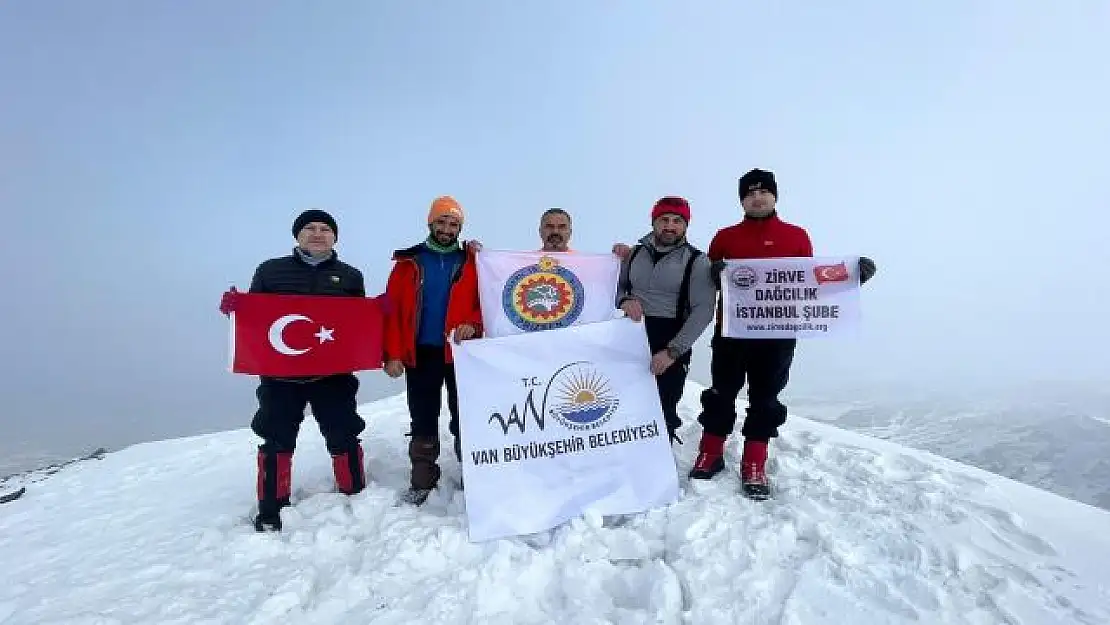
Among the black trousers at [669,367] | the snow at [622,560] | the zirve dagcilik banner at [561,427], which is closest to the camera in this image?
the snow at [622,560]

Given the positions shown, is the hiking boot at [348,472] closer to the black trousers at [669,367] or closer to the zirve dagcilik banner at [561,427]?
the zirve dagcilik banner at [561,427]

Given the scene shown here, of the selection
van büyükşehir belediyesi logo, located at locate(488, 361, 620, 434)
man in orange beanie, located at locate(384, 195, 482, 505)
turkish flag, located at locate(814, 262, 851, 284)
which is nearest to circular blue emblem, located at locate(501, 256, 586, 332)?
man in orange beanie, located at locate(384, 195, 482, 505)

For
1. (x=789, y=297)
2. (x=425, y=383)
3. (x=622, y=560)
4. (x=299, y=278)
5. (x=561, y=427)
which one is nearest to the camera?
(x=622, y=560)

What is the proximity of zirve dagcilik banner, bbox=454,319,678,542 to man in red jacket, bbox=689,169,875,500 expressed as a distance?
815mm

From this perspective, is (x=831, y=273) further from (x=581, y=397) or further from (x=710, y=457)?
(x=581, y=397)

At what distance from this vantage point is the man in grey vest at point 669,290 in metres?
4.52

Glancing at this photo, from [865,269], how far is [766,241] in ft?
2.83

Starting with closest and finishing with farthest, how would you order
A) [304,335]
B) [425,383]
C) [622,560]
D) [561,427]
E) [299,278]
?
1. [622,560]
2. [561,427]
3. [304,335]
4. [299,278]
5. [425,383]

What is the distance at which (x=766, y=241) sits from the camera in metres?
4.61

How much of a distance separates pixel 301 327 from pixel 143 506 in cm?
290

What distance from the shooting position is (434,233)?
472cm

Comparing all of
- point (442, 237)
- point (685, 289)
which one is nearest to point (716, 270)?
point (685, 289)

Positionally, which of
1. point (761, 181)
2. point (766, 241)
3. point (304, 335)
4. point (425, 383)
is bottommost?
point (425, 383)

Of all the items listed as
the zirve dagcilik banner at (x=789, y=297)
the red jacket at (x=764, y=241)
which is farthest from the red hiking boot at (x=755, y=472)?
the red jacket at (x=764, y=241)
